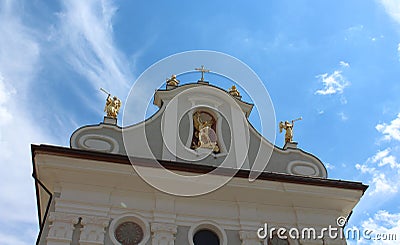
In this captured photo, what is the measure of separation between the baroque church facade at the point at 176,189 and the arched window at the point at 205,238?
0.02 metres

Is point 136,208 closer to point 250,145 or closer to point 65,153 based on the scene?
point 65,153

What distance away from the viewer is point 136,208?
11.7m

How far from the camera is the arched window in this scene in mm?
11680

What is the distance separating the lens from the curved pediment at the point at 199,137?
12672mm

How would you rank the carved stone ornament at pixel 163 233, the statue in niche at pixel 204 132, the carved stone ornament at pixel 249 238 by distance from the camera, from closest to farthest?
the carved stone ornament at pixel 163 233 < the carved stone ornament at pixel 249 238 < the statue in niche at pixel 204 132

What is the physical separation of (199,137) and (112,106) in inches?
101

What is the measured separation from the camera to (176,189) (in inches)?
472

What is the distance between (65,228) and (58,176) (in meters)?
1.32

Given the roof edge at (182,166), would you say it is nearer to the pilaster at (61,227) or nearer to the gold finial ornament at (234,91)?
the pilaster at (61,227)

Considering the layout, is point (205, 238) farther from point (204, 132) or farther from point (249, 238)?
point (204, 132)

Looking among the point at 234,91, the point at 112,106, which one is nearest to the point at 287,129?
the point at 234,91

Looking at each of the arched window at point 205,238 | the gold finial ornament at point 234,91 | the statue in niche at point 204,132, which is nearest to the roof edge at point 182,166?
the statue in niche at point 204,132

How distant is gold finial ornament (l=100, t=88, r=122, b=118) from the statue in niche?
218cm

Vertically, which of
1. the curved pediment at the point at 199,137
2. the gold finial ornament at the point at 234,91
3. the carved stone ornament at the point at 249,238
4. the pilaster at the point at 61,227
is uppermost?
the gold finial ornament at the point at 234,91
